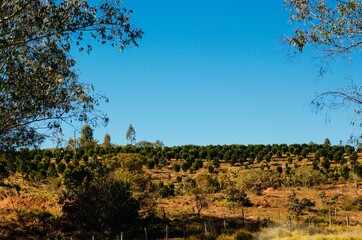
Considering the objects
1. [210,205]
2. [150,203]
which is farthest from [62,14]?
[210,205]

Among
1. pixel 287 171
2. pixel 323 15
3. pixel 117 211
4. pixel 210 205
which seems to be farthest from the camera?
pixel 287 171

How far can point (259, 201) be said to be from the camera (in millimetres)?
47219

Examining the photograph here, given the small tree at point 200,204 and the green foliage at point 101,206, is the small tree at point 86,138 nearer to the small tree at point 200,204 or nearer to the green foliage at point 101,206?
the green foliage at point 101,206

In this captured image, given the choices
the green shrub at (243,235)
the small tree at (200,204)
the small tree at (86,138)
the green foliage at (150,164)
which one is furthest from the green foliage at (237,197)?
the green foliage at (150,164)

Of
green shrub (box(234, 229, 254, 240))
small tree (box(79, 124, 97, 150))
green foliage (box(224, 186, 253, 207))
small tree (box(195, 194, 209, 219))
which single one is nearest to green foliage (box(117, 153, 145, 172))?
green foliage (box(224, 186, 253, 207))

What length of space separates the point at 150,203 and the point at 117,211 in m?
6.32

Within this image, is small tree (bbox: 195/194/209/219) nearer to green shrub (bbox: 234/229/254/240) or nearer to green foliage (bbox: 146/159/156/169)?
green shrub (bbox: 234/229/254/240)

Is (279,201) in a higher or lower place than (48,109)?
lower

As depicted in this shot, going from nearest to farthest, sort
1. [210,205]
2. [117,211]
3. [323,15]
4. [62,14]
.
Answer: [323,15] → [62,14] → [117,211] → [210,205]

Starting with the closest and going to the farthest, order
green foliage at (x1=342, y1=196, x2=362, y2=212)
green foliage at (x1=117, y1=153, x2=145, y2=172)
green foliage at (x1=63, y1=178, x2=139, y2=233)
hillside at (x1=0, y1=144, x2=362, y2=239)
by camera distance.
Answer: green foliage at (x1=63, y1=178, x2=139, y2=233) → hillside at (x1=0, y1=144, x2=362, y2=239) → green foliage at (x1=342, y1=196, x2=362, y2=212) → green foliage at (x1=117, y1=153, x2=145, y2=172)

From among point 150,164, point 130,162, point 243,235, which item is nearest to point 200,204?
point 243,235

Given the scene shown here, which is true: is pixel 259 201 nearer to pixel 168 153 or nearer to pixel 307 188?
pixel 307 188

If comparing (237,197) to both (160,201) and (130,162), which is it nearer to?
(160,201)

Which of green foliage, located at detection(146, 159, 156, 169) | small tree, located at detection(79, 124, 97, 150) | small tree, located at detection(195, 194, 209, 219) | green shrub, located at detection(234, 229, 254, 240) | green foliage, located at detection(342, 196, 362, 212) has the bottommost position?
green shrub, located at detection(234, 229, 254, 240)
